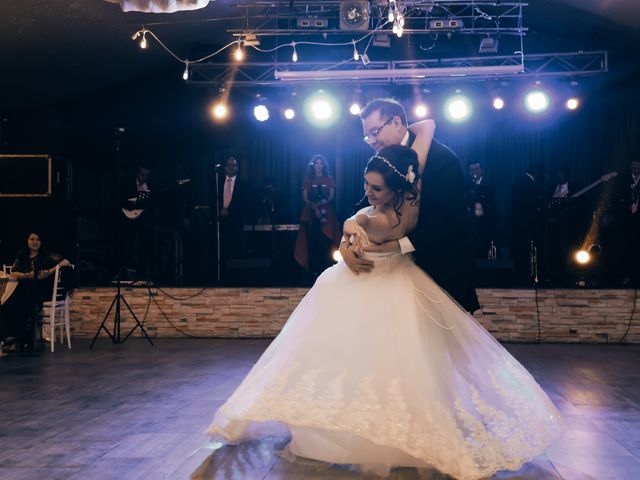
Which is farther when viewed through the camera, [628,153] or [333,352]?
[628,153]

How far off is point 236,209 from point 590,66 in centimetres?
520

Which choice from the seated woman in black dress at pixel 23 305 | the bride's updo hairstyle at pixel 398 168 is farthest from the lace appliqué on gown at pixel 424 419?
the seated woman in black dress at pixel 23 305

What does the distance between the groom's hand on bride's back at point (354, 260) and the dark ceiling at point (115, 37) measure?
6.00 meters

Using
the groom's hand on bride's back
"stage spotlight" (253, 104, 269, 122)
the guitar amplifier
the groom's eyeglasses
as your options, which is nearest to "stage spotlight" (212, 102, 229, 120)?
"stage spotlight" (253, 104, 269, 122)

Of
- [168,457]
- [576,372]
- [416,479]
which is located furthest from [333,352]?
[576,372]

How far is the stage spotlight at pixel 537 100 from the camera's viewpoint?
372 inches

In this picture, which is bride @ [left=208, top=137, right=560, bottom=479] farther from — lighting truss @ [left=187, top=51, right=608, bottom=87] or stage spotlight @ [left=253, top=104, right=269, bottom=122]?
stage spotlight @ [left=253, top=104, right=269, bottom=122]

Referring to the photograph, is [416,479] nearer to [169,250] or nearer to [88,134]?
[169,250]

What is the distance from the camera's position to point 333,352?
2928mm

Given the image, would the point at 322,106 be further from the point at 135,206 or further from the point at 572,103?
the point at 572,103

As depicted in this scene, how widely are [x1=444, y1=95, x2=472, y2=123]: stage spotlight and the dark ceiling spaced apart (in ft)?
5.19

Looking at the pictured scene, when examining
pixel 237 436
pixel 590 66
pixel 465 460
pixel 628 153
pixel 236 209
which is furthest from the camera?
pixel 628 153

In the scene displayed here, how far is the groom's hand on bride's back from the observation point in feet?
9.83

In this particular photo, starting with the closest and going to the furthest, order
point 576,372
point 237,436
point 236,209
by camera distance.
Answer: point 237,436
point 576,372
point 236,209
